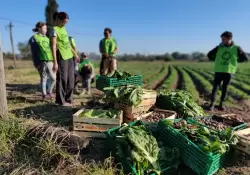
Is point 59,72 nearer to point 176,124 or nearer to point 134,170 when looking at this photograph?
point 176,124

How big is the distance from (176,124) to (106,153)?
114 cm

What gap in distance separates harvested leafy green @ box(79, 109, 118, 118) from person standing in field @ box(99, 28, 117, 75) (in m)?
3.63

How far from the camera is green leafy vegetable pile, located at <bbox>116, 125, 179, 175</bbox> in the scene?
3053mm

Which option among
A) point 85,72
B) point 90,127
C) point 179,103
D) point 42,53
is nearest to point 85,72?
point 85,72

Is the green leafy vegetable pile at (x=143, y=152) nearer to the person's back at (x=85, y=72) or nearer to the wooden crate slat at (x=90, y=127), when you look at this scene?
the wooden crate slat at (x=90, y=127)

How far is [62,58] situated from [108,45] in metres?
2.65

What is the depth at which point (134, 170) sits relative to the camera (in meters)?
3.00

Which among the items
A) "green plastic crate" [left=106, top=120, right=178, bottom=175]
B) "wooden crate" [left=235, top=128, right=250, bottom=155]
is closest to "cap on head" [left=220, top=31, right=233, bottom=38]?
"wooden crate" [left=235, top=128, right=250, bottom=155]

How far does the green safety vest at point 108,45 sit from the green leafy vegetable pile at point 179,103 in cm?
328

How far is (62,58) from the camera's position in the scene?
5.75 m

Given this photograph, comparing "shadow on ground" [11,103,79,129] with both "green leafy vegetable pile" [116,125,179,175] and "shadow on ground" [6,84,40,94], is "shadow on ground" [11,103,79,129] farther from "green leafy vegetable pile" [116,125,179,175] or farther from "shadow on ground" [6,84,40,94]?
"shadow on ground" [6,84,40,94]

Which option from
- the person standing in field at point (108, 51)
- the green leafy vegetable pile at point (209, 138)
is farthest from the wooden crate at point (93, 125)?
the person standing in field at point (108, 51)

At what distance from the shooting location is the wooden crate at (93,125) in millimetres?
4188

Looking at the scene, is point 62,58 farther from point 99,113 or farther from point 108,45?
point 108,45
